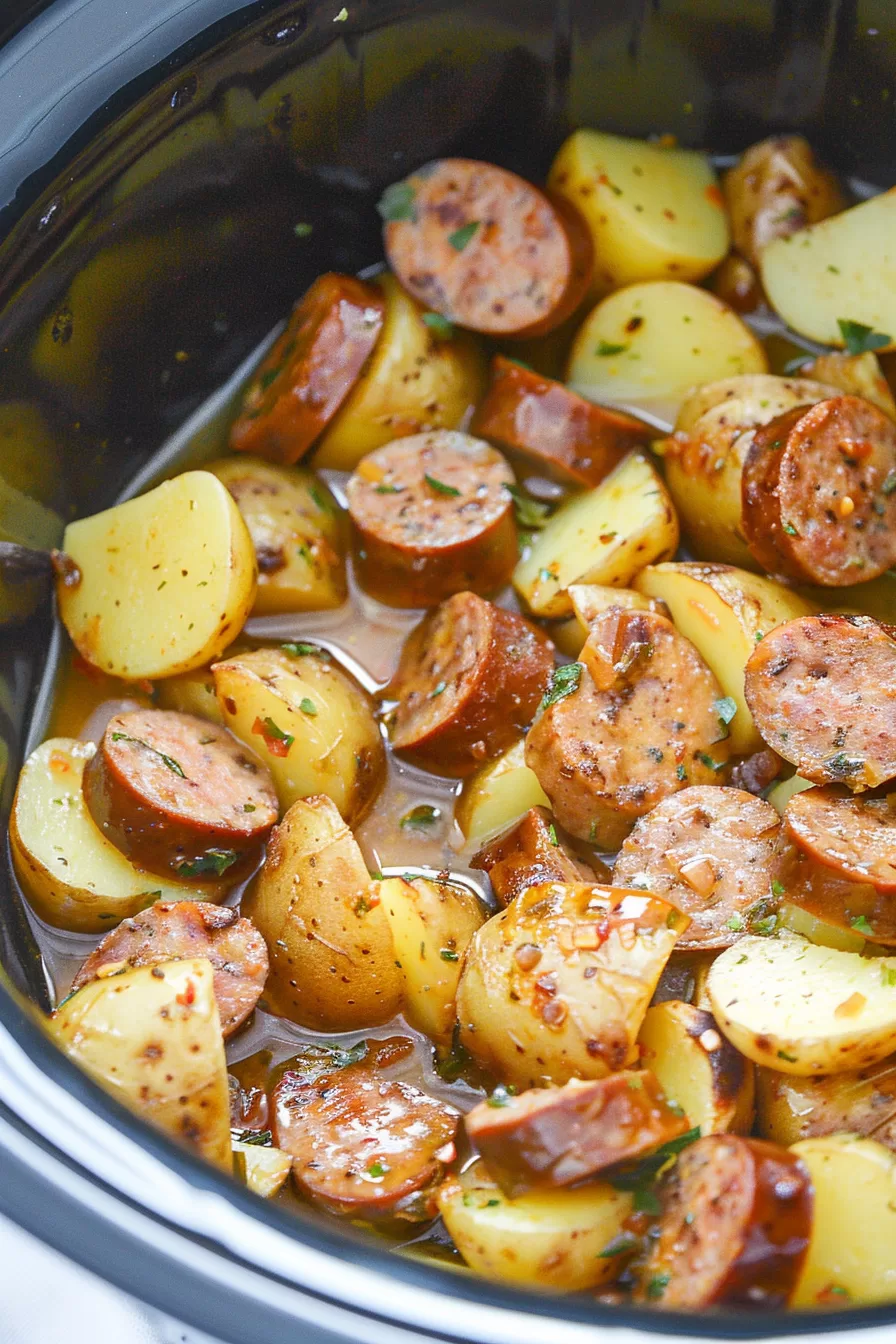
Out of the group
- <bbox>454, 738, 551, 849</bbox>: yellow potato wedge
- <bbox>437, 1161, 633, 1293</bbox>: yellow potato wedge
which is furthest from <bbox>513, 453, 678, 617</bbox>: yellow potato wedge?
<bbox>437, 1161, 633, 1293</bbox>: yellow potato wedge

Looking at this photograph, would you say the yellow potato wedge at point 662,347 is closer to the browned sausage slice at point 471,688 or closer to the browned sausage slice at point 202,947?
the browned sausage slice at point 471,688

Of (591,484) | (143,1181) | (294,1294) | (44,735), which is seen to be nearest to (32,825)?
(44,735)

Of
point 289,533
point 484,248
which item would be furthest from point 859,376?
point 289,533

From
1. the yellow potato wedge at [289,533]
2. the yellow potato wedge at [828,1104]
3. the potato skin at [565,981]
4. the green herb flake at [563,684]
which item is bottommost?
the yellow potato wedge at [828,1104]

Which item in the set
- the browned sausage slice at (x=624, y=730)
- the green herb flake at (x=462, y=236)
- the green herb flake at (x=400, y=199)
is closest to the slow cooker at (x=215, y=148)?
the green herb flake at (x=400, y=199)

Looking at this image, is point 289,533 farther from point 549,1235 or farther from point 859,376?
point 549,1235

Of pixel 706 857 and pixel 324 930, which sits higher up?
pixel 324 930

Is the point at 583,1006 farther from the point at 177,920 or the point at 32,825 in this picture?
the point at 32,825
